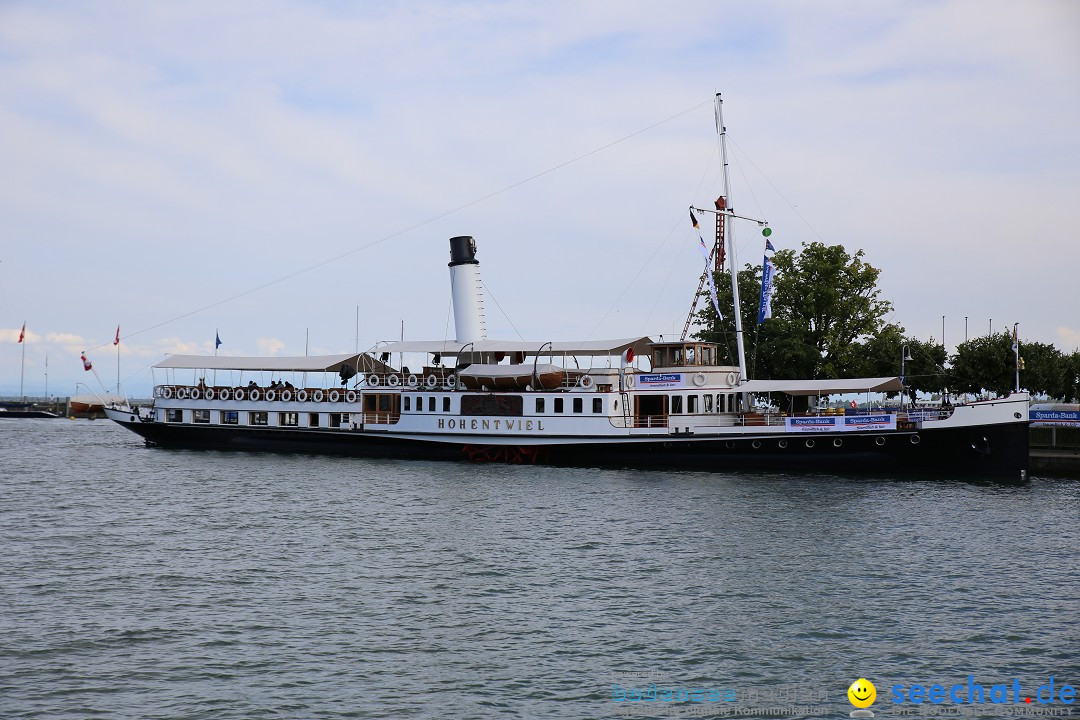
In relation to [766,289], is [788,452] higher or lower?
lower

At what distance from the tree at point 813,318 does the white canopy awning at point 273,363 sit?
24.8 meters

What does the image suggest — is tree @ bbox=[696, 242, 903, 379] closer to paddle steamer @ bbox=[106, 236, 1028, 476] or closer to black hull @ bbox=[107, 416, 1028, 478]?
paddle steamer @ bbox=[106, 236, 1028, 476]

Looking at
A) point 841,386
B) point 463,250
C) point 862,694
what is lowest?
point 862,694

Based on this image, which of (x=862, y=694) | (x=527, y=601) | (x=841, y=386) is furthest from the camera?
(x=841, y=386)

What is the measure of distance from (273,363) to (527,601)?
45.4 meters

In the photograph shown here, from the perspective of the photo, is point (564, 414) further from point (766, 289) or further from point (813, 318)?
point (813, 318)

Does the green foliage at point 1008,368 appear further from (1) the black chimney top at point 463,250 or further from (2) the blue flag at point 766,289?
(1) the black chimney top at point 463,250

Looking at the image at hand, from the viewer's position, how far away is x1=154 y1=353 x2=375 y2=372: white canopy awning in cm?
5975

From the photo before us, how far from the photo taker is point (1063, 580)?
2388cm

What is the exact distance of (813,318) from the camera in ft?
217

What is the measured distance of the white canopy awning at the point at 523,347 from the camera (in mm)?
52719

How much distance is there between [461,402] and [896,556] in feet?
101

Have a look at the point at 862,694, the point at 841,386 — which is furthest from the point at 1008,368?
the point at 862,694

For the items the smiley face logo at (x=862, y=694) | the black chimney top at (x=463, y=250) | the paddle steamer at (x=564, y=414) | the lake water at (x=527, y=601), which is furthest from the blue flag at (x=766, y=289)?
the smiley face logo at (x=862, y=694)
